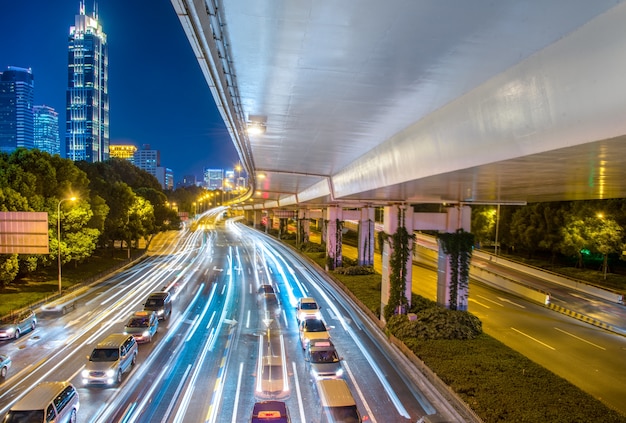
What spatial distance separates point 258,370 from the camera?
1530 cm

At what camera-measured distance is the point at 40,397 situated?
11086mm

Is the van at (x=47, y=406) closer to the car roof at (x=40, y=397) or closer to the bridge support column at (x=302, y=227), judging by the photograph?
the car roof at (x=40, y=397)

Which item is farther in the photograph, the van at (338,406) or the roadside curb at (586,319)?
the roadside curb at (586,319)

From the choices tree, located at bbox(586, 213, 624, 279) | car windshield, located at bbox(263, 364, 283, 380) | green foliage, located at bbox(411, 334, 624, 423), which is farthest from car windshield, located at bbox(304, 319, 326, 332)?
tree, located at bbox(586, 213, 624, 279)

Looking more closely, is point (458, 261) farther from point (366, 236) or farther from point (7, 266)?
point (7, 266)

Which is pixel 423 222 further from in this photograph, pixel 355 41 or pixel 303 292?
pixel 355 41

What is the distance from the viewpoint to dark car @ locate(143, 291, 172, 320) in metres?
22.4

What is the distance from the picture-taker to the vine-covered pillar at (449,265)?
21156mm

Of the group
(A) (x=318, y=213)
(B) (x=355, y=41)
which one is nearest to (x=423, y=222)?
(B) (x=355, y=41)

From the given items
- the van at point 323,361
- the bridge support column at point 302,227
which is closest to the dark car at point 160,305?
the van at point 323,361

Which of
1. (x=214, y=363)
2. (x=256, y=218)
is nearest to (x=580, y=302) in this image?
(x=214, y=363)

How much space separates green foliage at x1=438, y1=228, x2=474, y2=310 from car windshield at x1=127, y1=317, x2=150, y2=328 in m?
16.1

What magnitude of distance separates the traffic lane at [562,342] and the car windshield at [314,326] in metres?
9.82

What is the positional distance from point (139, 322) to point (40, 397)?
813cm
